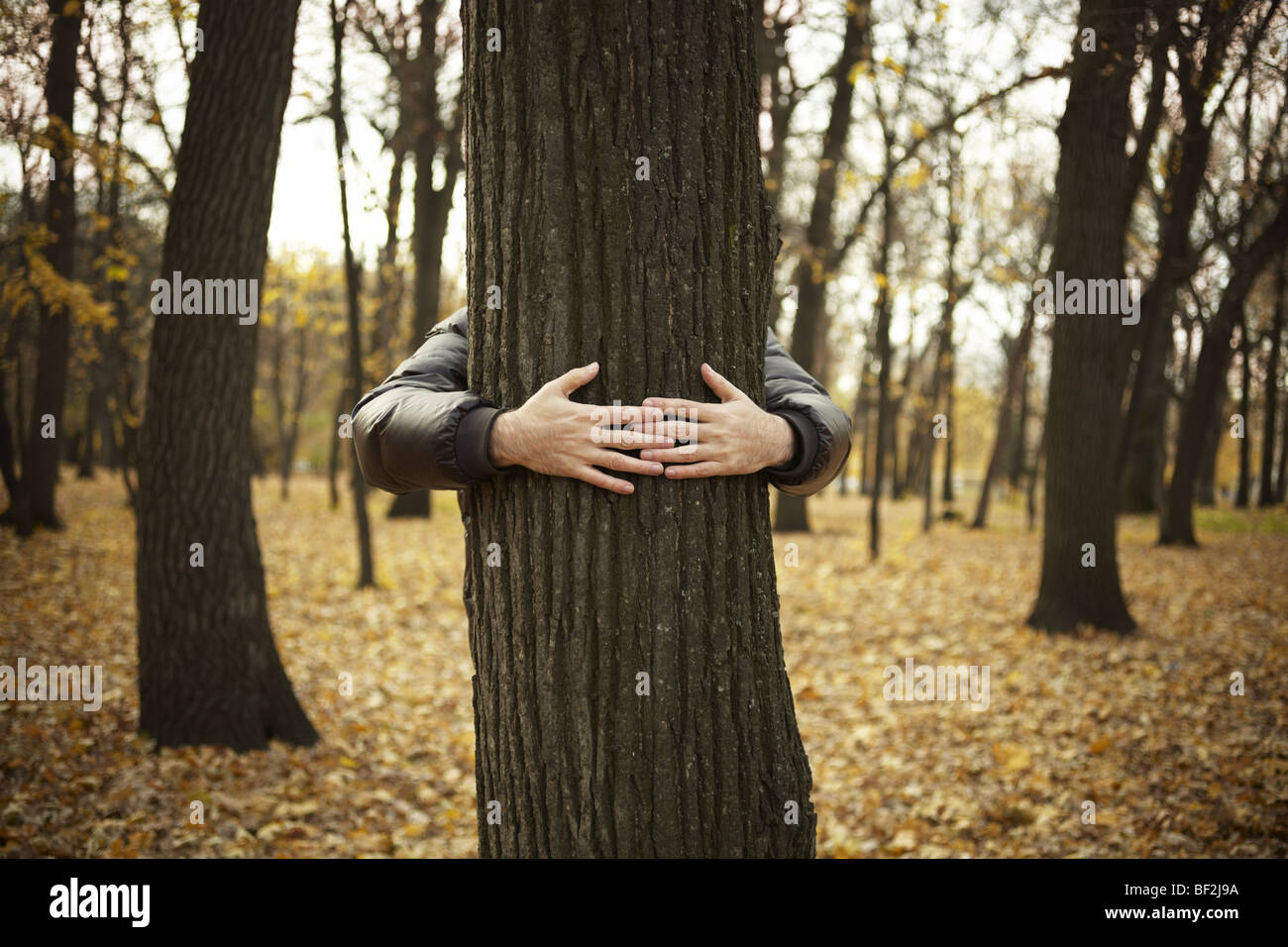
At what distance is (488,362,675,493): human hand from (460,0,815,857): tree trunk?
65 millimetres

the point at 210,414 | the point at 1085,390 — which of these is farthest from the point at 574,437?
the point at 1085,390

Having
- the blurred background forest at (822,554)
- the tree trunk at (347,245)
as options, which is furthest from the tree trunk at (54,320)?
the tree trunk at (347,245)

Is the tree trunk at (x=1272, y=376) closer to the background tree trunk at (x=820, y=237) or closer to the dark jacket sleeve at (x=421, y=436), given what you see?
the background tree trunk at (x=820, y=237)

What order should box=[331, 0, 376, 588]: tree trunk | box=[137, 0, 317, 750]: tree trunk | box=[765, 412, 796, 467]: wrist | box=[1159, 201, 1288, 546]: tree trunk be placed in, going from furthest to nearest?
box=[1159, 201, 1288, 546]: tree trunk → box=[331, 0, 376, 588]: tree trunk → box=[137, 0, 317, 750]: tree trunk → box=[765, 412, 796, 467]: wrist

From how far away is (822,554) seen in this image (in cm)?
1377

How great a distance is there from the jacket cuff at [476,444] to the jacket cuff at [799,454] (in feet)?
2.39

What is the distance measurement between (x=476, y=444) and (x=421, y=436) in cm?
15

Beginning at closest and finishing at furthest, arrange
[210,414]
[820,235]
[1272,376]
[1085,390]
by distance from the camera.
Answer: [210,414] < [1085,390] < [820,235] < [1272,376]

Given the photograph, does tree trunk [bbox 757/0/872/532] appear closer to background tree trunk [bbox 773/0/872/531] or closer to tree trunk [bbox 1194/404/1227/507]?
background tree trunk [bbox 773/0/872/531]

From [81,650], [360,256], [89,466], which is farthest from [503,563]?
[89,466]

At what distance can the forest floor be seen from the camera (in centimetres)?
455

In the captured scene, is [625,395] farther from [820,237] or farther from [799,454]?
[820,237]

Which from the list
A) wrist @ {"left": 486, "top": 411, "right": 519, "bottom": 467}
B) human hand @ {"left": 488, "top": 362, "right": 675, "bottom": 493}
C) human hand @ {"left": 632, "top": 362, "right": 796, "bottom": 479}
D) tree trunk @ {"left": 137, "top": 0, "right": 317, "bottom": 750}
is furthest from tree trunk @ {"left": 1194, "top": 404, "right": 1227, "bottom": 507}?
wrist @ {"left": 486, "top": 411, "right": 519, "bottom": 467}
